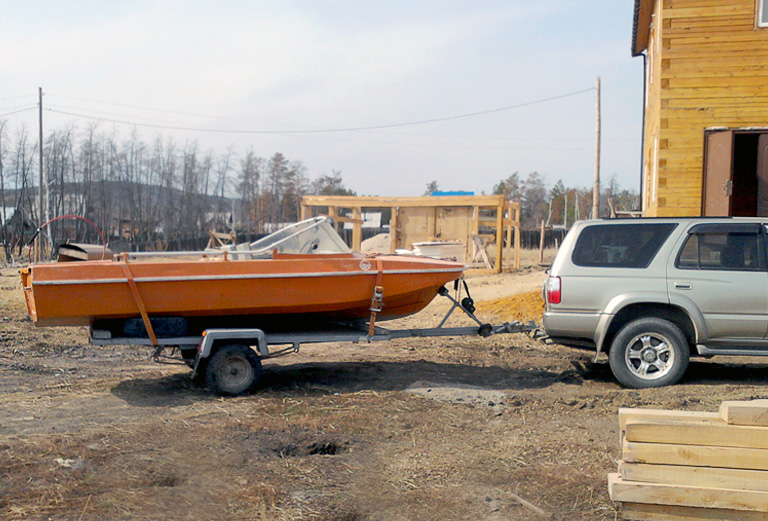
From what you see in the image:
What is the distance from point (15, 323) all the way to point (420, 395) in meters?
7.57

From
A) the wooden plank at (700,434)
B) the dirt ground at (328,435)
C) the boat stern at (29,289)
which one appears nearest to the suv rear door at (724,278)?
the dirt ground at (328,435)

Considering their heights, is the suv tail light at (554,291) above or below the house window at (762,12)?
below

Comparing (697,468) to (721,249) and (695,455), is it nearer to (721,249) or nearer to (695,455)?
(695,455)

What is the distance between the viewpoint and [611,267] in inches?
297

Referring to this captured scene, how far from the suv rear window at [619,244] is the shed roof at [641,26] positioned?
901 cm

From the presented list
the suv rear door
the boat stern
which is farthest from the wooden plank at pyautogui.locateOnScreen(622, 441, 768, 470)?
the boat stern

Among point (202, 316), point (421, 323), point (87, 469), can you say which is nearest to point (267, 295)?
point (202, 316)

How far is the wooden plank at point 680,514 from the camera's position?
154 inches

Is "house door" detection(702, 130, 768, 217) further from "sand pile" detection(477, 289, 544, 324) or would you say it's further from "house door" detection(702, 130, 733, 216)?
"sand pile" detection(477, 289, 544, 324)

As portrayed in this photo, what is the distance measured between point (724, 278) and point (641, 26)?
1144 cm

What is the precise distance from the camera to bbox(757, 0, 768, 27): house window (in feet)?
39.6

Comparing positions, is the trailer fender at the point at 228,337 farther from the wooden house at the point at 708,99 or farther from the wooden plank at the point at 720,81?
the wooden plank at the point at 720,81

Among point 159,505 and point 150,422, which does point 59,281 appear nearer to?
point 150,422

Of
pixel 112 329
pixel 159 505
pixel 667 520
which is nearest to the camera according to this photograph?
pixel 667 520
